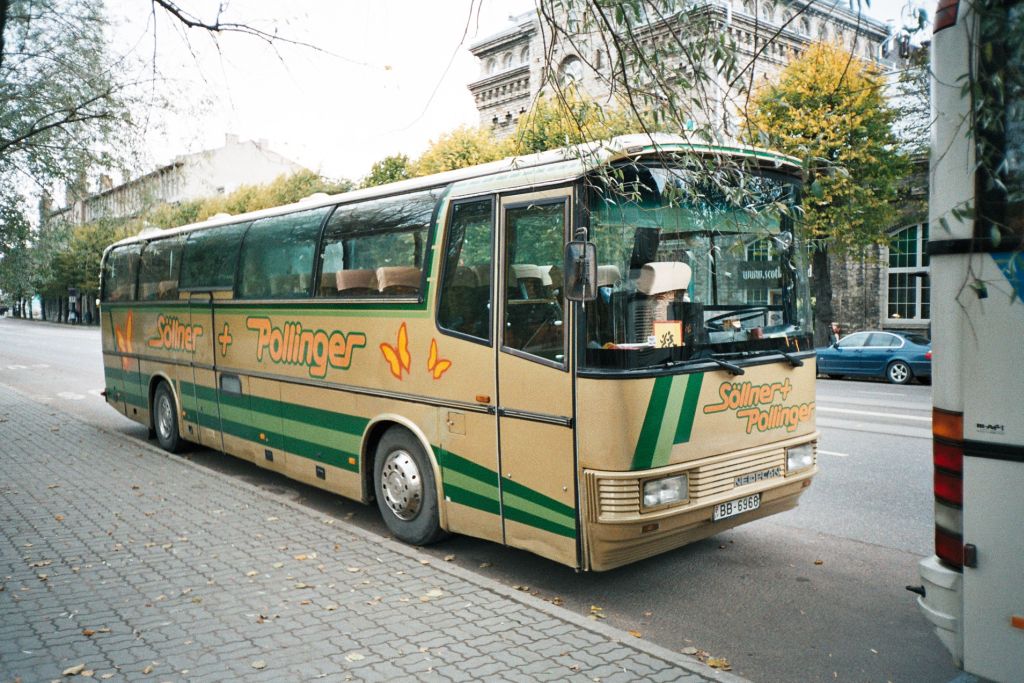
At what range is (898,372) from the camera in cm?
2150

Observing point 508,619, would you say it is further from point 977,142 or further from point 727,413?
point 977,142

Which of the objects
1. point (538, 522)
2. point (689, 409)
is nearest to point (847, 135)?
point (689, 409)

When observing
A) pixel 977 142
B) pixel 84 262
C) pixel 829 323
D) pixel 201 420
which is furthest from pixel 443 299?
pixel 84 262

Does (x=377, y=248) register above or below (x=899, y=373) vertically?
above

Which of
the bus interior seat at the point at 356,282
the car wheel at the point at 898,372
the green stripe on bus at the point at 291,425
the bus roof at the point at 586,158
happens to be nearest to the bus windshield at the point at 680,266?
the bus roof at the point at 586,158

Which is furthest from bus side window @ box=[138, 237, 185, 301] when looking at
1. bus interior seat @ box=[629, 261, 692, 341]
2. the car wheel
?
the car wheel

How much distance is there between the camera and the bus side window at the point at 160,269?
11.1 meters

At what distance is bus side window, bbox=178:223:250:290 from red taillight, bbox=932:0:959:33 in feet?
25.1

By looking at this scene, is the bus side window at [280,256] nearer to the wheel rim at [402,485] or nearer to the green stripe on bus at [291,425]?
the green stripe on bus at [291,425]

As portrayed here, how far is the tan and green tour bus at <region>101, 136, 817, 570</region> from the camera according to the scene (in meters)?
5.17

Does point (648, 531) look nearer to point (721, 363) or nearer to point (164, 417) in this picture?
point (721, 363)

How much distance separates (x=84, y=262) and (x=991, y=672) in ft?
225

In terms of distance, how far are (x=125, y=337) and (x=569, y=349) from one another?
9.67 metres

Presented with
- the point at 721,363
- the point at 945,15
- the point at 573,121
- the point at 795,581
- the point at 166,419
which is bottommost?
the point at 795,581
